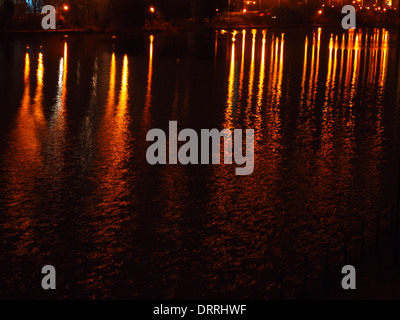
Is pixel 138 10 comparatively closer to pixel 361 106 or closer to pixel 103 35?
pixel 103 35

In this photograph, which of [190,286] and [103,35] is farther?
[103,35]

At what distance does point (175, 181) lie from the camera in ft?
48.2

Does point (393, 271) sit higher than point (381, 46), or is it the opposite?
point (381, 46)

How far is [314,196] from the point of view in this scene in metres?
13.7

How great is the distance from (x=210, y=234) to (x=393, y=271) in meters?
3.40

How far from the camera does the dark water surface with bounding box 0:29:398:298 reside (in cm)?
1036

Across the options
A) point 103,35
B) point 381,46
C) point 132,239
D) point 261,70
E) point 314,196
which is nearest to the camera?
point 132,239

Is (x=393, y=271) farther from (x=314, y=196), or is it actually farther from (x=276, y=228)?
(x=314, y=196)

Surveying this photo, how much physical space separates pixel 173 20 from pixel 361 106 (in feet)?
156

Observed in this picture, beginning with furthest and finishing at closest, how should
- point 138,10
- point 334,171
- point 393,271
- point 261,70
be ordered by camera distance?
1. point 138,10
2. point 261,70
3. point 334,171
4. point 393,271

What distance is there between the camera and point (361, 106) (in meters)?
23.8

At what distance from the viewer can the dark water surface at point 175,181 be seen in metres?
10.4

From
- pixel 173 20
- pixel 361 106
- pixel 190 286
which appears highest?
pixel 173 20

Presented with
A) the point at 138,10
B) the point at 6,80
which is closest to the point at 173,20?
the point at 138,10
